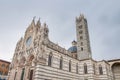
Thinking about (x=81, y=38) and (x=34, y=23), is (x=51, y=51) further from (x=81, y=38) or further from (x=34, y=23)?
(x=81, y=38)

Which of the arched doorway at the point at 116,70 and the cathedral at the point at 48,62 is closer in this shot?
the cathedral at the point at 48,62

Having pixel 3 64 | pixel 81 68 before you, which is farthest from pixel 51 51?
pixel 3 64

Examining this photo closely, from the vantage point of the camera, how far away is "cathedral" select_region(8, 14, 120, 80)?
23.0 meters

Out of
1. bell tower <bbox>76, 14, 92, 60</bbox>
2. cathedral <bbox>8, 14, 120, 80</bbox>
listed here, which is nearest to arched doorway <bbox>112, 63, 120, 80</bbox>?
cathedral <bbox>8, 14, 120, 80</bbox>

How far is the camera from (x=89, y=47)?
34594mm

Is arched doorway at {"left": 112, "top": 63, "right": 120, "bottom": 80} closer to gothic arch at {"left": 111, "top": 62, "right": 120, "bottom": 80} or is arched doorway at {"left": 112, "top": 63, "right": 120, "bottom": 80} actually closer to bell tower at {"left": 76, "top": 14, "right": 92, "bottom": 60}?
gothic arch at {"left": 111, "top": 62, "right": 120, "bottom": 80}

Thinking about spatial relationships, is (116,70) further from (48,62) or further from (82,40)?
(48,62)

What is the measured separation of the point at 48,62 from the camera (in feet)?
78.6

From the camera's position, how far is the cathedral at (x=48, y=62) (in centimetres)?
2302

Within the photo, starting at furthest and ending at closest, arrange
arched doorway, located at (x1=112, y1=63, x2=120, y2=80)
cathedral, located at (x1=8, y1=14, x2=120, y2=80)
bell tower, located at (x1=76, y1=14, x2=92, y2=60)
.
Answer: arched doorway, located at (x1=112, y1=63, x2=120, y2=80)
bell tower, located at (x1=76, y1=14, x2=92, y2=60)
cathedral, located at (x1=8, y1=14, x2=120, y2=80)

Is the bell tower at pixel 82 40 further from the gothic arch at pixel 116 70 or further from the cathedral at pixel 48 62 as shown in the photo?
the gothic arch at pixel 116 70

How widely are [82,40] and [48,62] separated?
15.0 m

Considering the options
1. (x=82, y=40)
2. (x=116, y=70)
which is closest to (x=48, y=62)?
(x=82, y=40)

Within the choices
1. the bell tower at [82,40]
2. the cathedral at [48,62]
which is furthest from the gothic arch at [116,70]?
the bell tower at [82,40]
